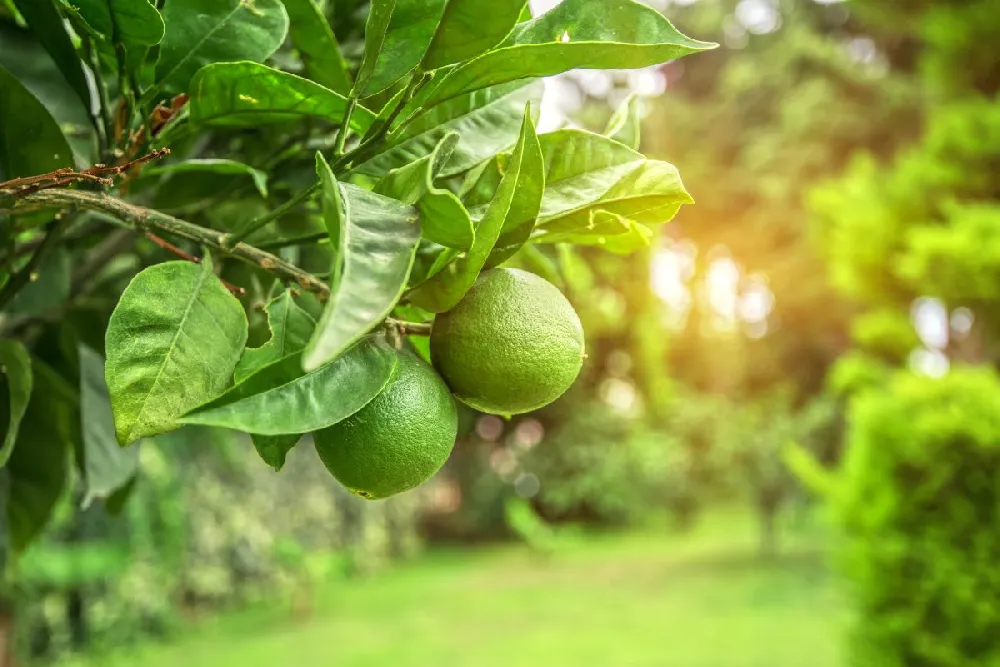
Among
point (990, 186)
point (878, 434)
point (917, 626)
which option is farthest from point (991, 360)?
point (917, 626)

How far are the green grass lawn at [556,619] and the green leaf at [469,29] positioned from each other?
168 inches

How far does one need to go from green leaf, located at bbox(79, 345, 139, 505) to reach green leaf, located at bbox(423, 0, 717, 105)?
0.36m

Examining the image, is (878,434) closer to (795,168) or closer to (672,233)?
(795,168)

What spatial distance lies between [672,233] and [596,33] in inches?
410

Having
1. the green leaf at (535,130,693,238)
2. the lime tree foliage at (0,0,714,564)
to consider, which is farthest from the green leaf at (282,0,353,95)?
the green leaf at (535,130,693,238)

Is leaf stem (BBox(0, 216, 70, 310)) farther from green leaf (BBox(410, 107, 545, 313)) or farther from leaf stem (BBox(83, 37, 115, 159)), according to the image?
green leaf (BBox(410, 107, 545, 313))

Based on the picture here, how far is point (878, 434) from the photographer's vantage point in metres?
3.14

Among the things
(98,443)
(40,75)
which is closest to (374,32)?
(40,75)

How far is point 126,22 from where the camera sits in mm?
415

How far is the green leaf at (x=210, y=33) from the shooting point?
0.45m

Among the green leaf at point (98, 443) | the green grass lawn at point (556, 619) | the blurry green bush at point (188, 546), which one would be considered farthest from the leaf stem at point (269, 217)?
the green grass lawn at point (556, 619)

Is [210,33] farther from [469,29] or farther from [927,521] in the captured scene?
[927,521]

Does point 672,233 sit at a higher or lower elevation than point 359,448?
higher

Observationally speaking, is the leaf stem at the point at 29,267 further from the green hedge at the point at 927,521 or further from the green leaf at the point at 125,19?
the green hedge at the point at 927,521
